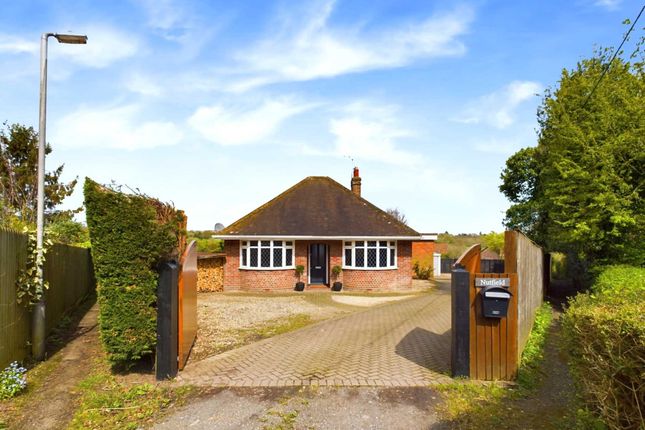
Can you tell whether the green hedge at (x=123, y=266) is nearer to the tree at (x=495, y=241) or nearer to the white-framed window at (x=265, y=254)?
the white-framed window at (x=265, y=254)

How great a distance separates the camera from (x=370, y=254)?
757 inches

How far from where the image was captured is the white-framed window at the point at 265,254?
1861cm

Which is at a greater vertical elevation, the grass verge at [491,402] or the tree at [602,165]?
the tree at [602,165]

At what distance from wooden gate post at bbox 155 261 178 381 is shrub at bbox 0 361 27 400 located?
1697 millimetres

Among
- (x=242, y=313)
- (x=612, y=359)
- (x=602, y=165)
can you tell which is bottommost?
(x=242, y=313)

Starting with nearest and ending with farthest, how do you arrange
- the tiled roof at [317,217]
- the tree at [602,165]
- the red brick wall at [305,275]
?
the tree at [602,165], the red brick wall at [305,275], the tiled roof at [317,217]

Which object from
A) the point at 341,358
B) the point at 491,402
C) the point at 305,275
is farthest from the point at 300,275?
the point at 491,402

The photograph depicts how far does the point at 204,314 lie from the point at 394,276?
981 cm

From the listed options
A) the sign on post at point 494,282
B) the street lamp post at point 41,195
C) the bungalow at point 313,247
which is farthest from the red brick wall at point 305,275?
the sign on post at point 494,282

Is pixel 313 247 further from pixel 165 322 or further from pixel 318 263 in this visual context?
pixel 165 322

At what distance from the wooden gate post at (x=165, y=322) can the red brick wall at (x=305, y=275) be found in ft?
41.2

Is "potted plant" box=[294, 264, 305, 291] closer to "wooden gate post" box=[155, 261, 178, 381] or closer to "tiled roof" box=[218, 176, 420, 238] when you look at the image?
"tiled roof" box=[218, 176, 420, 238]

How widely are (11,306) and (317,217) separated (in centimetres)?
1433

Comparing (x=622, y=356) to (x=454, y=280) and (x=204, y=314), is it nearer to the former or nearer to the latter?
(x=454, y=280)
